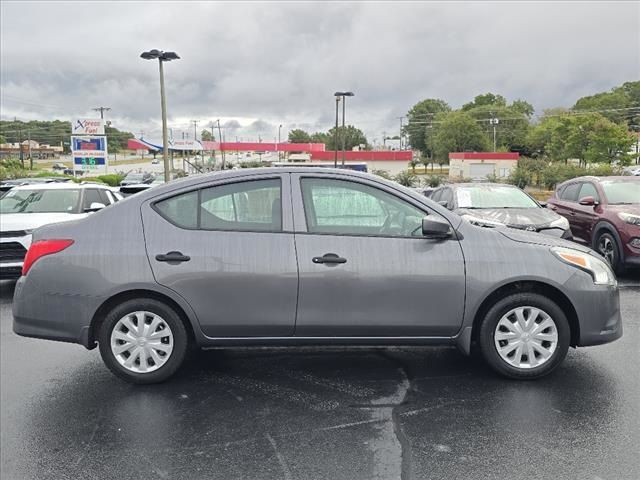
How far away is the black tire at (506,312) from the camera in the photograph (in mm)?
4000

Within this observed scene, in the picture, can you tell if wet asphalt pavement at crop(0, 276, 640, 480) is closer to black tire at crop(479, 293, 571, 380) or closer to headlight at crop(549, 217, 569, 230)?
black tire at crop(479, 293, 571, 380)

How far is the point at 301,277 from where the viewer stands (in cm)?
389

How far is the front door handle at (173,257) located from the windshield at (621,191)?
7213mm

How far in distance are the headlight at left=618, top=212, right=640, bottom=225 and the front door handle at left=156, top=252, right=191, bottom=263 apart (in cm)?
658

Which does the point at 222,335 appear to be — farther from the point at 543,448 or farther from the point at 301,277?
the point at 543,448

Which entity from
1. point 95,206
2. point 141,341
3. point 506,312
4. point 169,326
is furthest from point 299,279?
point 95,206

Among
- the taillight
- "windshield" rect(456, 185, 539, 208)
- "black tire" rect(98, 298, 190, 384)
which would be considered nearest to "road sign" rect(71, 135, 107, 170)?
"windshield" rect(456, 185, 539, 208)

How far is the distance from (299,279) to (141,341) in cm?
127

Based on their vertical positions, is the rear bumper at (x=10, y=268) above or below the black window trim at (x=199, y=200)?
below

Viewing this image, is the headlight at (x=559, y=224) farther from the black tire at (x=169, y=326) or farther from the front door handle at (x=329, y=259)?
the black tire at (x=169, y=326)

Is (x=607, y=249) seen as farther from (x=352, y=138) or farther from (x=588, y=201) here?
(x=352, y=138)

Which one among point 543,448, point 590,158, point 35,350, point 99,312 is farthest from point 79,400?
point 590,158

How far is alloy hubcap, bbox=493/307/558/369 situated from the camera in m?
4.03

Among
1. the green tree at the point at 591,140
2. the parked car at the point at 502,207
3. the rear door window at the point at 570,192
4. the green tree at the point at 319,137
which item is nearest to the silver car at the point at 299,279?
the parked car at the point at 502,207
